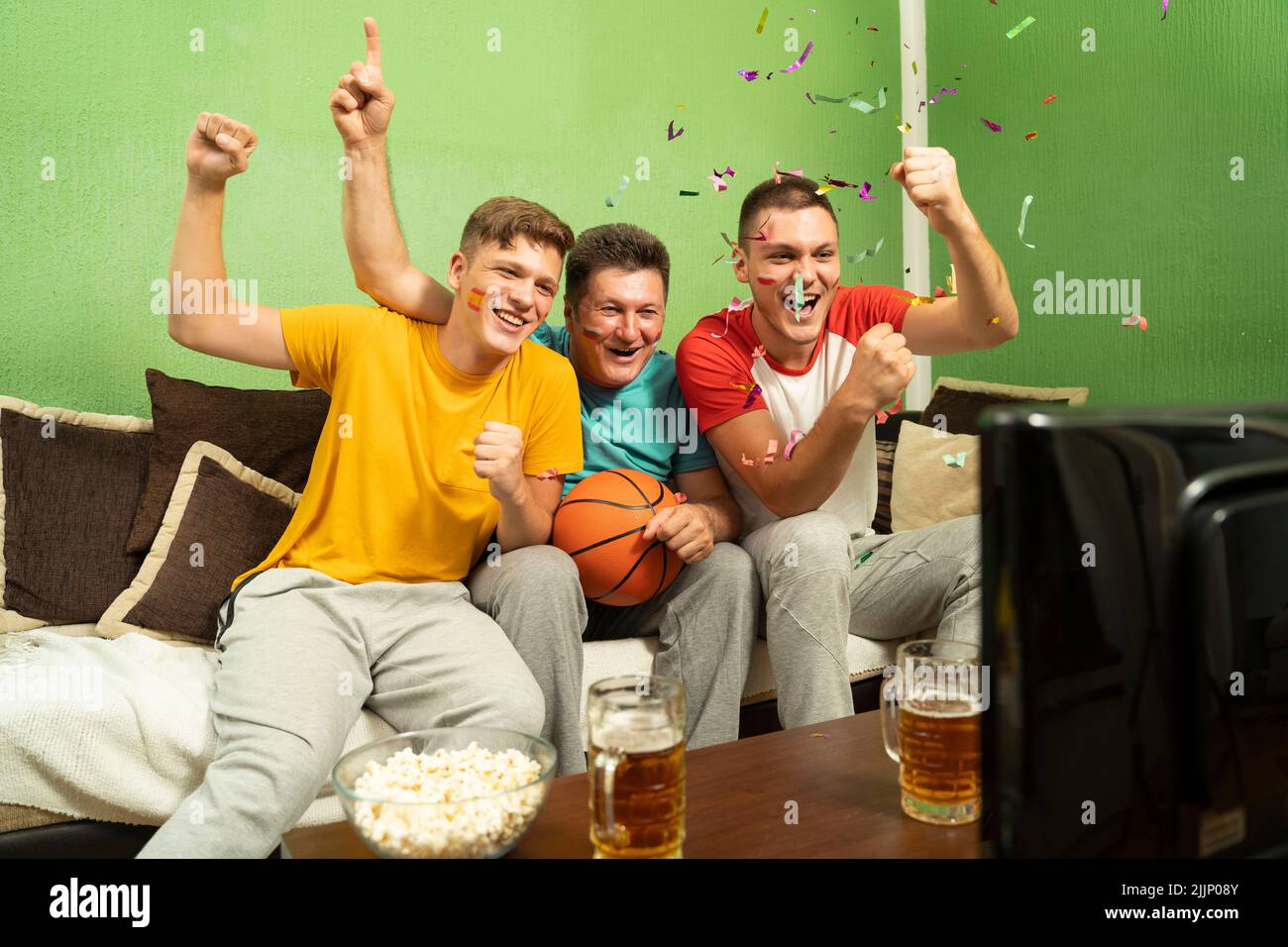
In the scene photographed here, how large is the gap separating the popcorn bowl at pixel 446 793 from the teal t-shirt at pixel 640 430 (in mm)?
1195

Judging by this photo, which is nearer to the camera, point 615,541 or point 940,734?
point 940,734

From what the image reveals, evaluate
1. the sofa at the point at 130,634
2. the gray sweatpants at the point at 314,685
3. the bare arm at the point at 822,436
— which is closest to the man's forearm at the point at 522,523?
the gray sweatpants at the point at 314,685

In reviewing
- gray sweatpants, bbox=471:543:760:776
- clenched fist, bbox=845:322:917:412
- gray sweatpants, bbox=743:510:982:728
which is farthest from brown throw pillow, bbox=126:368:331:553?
clenched fist, bbox=845:322:917:412

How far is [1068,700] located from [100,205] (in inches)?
95.5

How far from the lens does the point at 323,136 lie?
2576mm

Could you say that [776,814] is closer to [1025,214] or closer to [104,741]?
[104,741]

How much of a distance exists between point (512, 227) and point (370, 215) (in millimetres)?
265

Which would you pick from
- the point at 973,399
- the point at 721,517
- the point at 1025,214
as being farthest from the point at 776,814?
the point at 1025,214

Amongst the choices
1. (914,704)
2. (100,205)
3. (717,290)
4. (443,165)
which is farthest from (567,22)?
(914,704)

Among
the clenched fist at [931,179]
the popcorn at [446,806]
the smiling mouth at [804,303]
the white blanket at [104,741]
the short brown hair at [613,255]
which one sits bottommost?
the white blanket at [104,741]

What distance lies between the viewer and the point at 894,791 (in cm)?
111

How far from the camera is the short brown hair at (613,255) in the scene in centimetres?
220

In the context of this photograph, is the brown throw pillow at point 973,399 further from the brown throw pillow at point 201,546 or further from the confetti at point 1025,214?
the brown throw pillow at point 201,546

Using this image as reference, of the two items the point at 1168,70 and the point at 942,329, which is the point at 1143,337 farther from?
the point at 942,329
